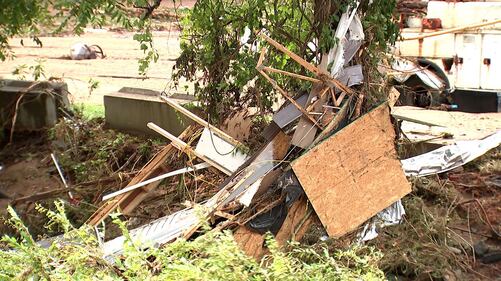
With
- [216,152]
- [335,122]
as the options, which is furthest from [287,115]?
[216,152]

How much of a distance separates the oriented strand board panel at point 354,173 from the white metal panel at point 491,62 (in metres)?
4.56

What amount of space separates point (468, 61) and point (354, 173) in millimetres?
5002

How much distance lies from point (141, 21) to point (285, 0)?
161 centimetres

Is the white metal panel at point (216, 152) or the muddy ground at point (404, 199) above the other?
the white metal panel at point (216, 152)

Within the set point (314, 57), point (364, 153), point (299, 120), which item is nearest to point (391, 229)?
point (364, 153)

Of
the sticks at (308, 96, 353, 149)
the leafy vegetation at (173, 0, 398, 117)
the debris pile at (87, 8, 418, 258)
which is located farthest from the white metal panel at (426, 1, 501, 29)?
the sticks at (308, 96, 353, 149)

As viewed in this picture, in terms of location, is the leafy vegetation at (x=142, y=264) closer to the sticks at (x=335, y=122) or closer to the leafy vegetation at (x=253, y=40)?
the sticks at (x=335, y=122)

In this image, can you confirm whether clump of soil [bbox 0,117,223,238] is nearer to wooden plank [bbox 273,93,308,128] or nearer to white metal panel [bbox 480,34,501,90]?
wooden plank [bbox 273,93,308,128]

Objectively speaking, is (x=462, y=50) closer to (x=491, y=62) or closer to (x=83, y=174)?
(x=491, y=62)

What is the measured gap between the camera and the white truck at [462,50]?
10273 millimetres

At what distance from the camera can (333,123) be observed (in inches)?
249

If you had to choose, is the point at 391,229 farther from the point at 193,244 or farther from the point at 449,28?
the point at 449,28

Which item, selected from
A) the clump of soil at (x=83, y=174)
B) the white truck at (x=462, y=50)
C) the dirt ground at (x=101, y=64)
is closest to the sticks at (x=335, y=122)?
the clump of soil at (x=83, y=174)

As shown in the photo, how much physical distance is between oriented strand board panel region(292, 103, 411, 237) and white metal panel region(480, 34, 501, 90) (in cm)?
456
